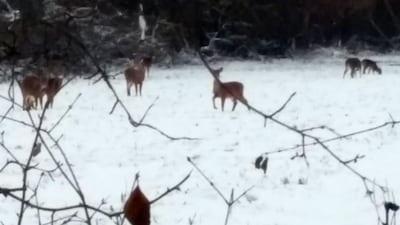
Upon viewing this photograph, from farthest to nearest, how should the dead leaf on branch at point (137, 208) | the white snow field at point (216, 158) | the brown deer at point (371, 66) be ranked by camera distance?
the brown deer at point (371, 66)
the white snow field at point (216, 158)
the dead leaf on branch at point (137, 208)

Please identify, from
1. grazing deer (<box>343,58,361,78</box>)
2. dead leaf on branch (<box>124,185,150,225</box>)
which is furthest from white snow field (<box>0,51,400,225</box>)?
grazing deer (<box>343,58,361,78</box>)

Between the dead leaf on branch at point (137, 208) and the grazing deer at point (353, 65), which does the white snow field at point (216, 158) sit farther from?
the grazing deer at point (353, 65)

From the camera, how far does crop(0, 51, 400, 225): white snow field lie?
6902 millimetres

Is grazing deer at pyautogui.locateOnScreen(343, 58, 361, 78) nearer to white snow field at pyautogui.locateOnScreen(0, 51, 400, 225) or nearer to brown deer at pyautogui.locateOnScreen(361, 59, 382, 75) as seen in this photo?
brown deer at pyautogui.locateOnScreen(361, 59, 382, 75)

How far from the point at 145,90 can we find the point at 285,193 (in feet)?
40.2

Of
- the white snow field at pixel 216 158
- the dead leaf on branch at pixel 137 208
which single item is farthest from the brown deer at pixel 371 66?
the dead leaf on branch at pixel 137 208

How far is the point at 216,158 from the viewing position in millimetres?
9547

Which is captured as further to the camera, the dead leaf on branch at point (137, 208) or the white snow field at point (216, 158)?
the white snow field at point (216, 158)

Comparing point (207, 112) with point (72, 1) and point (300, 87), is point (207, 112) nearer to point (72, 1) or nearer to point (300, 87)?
point (300, 87)

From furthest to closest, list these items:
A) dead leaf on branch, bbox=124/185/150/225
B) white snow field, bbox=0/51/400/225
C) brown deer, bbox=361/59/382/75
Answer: brown deer, bbox=361/59/382/75
white snow field, bbox=0/51/400/225
dead leaf on branch, bbox=124/185/150/225

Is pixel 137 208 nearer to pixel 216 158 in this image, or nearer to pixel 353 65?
pixel 216 158

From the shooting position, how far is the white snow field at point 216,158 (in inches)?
272

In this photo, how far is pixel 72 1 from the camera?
177 centimetres

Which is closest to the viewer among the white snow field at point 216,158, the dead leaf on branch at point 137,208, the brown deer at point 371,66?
the dead leaf on branch at point 137,208
